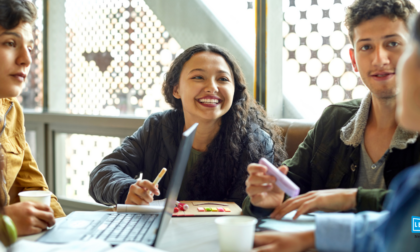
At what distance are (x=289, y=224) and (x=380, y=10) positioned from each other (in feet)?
2.70

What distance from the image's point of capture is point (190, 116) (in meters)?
1.88

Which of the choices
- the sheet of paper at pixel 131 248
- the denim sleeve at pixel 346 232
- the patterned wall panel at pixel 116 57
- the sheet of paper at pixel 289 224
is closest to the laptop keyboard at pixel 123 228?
the sheet of paper at pixel 131 248

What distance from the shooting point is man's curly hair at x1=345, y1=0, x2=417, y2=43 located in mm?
1333

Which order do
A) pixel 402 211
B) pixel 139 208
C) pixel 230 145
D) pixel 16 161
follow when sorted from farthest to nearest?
pixel 230 145
pixel 16 161
pixel 139 208
pixel 402 211

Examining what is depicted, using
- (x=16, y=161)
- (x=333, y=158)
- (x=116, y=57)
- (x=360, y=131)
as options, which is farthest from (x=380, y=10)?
(x=116, y=57)

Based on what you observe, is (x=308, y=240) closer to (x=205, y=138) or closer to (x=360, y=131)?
(x=360, y=131)

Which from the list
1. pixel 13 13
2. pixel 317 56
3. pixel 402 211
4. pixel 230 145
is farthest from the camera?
pixel 317 56

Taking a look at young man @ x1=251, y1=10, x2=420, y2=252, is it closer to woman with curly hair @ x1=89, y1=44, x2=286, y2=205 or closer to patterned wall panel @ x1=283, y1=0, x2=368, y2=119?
woman with curly hair @ x1=89, y1=44, x2=286, y2=205

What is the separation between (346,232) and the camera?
2.66ft

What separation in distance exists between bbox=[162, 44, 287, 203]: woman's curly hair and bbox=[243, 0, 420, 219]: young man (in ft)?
0.99

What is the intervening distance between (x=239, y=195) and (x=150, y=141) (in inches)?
21.1

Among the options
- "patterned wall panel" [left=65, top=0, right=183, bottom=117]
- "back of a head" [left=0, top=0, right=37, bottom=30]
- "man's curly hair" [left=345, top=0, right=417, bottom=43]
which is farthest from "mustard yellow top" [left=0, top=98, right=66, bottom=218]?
"patterned wall panel" [left=65, top=0, right=183, bottom=117]

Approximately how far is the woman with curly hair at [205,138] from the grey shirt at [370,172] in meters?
0.47

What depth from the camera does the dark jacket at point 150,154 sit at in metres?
1.65
